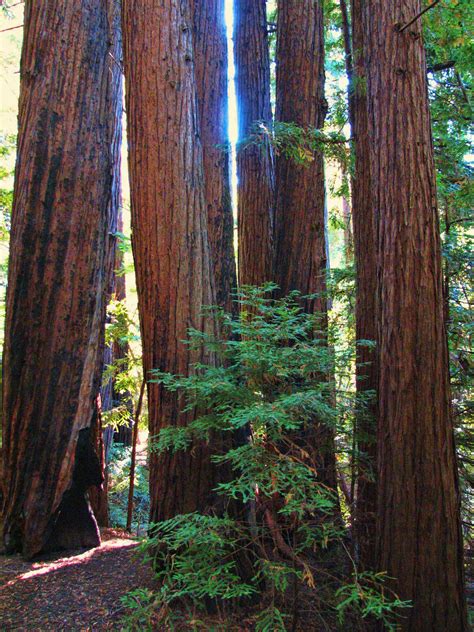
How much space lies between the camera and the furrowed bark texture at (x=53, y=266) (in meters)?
4.05

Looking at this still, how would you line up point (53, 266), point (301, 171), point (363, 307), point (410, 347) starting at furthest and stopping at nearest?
point (301, 171)
point (363, 307)
point (53, 266)
point (410, 347)

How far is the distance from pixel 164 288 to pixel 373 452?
7.02 feet

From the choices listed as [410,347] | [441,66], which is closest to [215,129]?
[410,347]

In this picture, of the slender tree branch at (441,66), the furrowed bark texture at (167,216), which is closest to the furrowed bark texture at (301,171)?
the furrowed bark texture at (167,216)

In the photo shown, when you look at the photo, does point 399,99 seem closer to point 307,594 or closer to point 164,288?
point 164,288

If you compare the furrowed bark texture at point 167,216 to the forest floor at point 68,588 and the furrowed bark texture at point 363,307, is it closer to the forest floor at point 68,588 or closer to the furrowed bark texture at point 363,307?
the forest floor at point 68,588

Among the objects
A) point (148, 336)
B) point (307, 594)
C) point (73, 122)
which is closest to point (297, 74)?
point (73, 122)

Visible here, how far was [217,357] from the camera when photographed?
12.4 feet

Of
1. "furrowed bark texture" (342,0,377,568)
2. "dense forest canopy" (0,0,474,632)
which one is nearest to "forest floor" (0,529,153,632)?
"dense forest canopy" (0,0,474,632)

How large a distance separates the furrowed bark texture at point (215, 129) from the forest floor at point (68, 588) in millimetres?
2496

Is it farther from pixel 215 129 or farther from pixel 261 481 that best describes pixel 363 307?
pixel 261 481

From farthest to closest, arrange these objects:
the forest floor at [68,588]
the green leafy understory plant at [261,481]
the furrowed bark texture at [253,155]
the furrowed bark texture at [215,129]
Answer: the furrowed bark texture at [253,155]
the furrowed bark texture at [215,129]
the forest floor at [68,588]
the green leafy understory plant at [261,481]

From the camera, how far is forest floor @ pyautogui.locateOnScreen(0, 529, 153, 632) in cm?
311

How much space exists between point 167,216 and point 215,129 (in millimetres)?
1781
